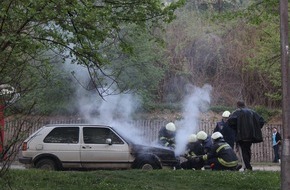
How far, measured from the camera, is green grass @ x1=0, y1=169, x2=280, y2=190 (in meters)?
9.52

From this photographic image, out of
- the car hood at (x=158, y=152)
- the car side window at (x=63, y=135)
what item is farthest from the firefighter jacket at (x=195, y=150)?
the car side window at (x=63, y=135)

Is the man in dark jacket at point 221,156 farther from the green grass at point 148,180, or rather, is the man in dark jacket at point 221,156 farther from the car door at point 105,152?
the car door at point 105,152

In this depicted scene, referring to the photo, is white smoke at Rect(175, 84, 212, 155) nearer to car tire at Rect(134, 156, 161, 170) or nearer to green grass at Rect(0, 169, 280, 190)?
car tire at Rect(134, 156, 161, 170)

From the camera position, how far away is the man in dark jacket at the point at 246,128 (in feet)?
39.0

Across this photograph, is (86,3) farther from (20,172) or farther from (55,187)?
(20,172)

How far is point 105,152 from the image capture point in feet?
45.8

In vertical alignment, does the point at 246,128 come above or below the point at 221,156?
above

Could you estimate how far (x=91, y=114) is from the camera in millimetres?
24625

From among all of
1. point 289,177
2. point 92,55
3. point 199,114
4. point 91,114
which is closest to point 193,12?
point 199,114

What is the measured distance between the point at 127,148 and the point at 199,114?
1241 cm

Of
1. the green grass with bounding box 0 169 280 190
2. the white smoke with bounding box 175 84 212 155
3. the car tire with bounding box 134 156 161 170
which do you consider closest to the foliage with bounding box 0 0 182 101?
the green grass with bounding box 0 169 280 190

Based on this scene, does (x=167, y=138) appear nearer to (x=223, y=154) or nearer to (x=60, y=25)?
(x=223, y=154)

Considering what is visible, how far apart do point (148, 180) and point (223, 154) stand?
7.93ft

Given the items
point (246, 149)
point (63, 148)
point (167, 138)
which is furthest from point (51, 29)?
point (167, 138)
